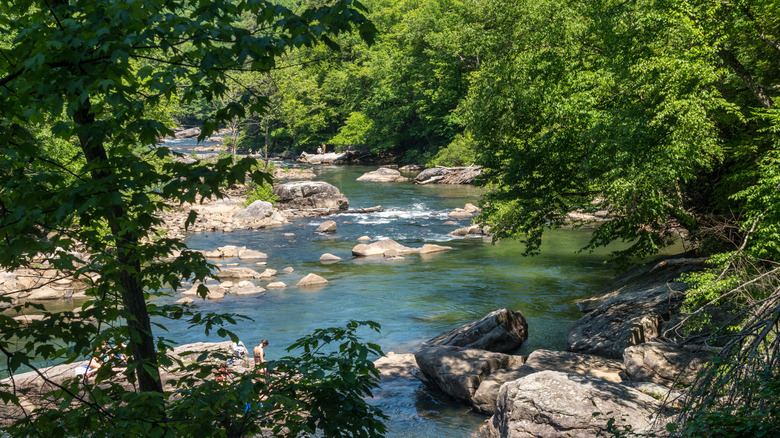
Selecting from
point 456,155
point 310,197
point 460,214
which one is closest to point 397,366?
point 460,214

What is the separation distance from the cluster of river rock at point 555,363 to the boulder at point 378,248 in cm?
174

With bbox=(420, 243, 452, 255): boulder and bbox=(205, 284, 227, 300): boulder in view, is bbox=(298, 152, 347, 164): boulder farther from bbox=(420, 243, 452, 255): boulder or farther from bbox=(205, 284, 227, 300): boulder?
bbox=(205, 284, 227, 300): boulder

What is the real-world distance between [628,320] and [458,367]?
4.21m

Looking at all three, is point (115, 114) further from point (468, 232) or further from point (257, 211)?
point (257, 211)

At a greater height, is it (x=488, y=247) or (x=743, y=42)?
(x=743, y=42)

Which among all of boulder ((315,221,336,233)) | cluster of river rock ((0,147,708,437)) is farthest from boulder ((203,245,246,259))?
boulder ((315,221,336,233))

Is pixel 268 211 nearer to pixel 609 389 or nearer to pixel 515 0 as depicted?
pixel 515 0

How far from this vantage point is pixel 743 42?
514 inches

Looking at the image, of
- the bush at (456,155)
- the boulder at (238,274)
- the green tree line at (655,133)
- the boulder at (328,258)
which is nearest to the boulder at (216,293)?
the boulder at (238,274)

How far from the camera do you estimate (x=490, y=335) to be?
13.9 m

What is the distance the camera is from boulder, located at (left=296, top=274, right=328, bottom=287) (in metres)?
20.5

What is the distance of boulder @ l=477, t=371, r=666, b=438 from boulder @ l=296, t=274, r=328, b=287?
488 inches

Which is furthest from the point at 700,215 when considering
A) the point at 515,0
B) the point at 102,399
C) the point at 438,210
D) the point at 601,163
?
the point at 438,210

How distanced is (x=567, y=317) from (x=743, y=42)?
8.24 metres
